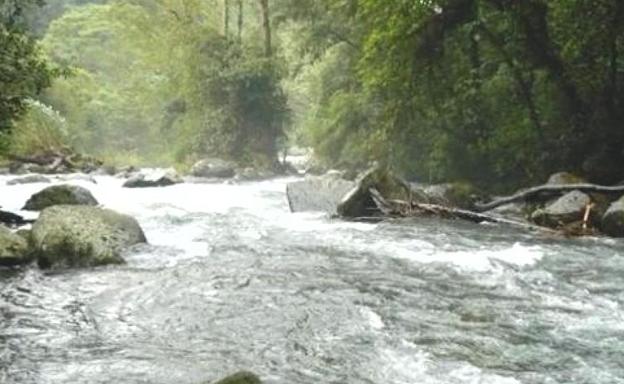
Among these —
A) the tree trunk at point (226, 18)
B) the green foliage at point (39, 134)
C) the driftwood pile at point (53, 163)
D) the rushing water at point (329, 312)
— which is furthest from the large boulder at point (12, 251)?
the tree trunk at point (226, 18)

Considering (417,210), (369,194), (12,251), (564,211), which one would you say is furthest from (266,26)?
(12,251)

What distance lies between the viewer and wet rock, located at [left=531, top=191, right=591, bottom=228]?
13.0 m

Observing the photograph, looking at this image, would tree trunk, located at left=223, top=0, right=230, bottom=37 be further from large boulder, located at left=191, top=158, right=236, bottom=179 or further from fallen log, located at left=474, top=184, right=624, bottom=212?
fallen log, located at left=474, top=184, right=624, bottom=212

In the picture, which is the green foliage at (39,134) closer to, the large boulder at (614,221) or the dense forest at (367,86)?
the dense forest at (367,86)

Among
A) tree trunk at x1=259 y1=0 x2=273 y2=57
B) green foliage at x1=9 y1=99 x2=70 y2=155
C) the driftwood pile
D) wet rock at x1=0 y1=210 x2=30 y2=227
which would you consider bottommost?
wet rock at x1=0 y1=210 x2=30 y2=227

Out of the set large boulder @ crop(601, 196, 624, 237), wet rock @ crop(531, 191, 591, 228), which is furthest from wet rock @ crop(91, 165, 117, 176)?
large boulder @ crop(601, 196, 624, 237)

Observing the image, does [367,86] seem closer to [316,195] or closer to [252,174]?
[316,195]

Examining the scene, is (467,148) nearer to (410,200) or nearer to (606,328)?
(410,200)

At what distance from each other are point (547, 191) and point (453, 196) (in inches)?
91.0

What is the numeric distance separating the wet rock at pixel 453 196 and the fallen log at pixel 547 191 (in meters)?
0.55

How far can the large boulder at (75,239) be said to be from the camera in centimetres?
961

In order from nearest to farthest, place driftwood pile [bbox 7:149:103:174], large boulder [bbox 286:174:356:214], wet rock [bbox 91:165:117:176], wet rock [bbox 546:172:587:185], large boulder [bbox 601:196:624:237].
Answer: large boulder [bbox 601:196:624:237]
wet rock [bbox 546:172:587:185]
large boulder [bbox 286:174:356:214]
driftwood pile [bbox 7:149:103:174]
wet rock [bbox 91:165:117:176]

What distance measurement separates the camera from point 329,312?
7.43m

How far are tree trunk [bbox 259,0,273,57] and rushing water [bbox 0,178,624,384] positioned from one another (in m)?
19.0
